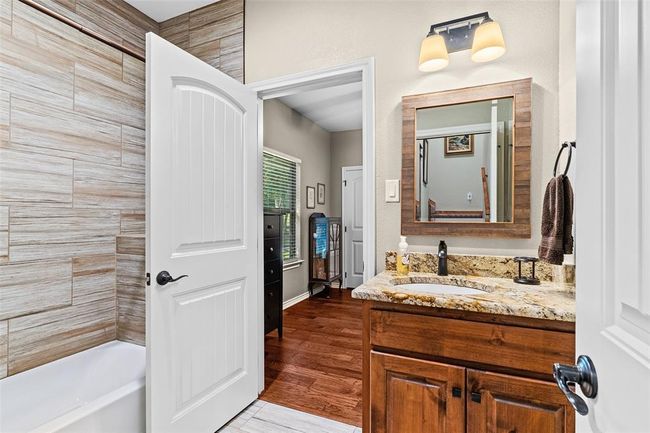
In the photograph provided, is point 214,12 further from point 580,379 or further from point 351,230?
point 351,230

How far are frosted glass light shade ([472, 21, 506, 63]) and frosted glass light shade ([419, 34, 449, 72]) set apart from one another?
15 cm

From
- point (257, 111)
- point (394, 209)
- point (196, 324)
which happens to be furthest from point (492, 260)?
point (257, 111)

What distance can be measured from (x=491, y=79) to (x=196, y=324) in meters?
2.02

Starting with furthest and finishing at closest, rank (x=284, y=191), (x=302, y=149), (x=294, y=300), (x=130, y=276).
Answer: (x=302, y=149), (x=294, y=300), (x=284, y=191), (x=130, y=276)

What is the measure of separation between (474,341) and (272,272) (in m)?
2.25

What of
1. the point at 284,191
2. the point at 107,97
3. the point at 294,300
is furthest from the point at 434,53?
the point at 294,300

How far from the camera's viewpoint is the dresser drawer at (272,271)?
3105 millimetres

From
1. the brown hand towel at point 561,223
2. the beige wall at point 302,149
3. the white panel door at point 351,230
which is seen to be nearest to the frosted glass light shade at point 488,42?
the brown hand towel at point 561,223

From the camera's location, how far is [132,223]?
7.72 ft

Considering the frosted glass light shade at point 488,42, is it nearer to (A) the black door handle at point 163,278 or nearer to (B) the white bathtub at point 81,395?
(A) the black door handle at point 163,278

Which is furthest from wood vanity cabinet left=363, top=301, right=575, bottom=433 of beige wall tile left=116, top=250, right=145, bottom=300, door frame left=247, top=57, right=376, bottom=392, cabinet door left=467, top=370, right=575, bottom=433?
beige wall tile left=116, top=250, right=145, bottom=300

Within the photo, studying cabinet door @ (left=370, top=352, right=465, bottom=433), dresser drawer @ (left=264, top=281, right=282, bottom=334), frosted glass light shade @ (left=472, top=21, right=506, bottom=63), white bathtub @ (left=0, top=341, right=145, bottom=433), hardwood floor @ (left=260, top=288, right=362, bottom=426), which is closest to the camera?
cabinet door @ (left=370, top=352, right=465, bottom=433)

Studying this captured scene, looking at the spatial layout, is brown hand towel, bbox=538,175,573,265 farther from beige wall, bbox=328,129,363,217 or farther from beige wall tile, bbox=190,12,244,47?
beige wall, bbox=328,129,363,217

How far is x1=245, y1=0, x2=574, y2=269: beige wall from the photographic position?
5.27 feet
